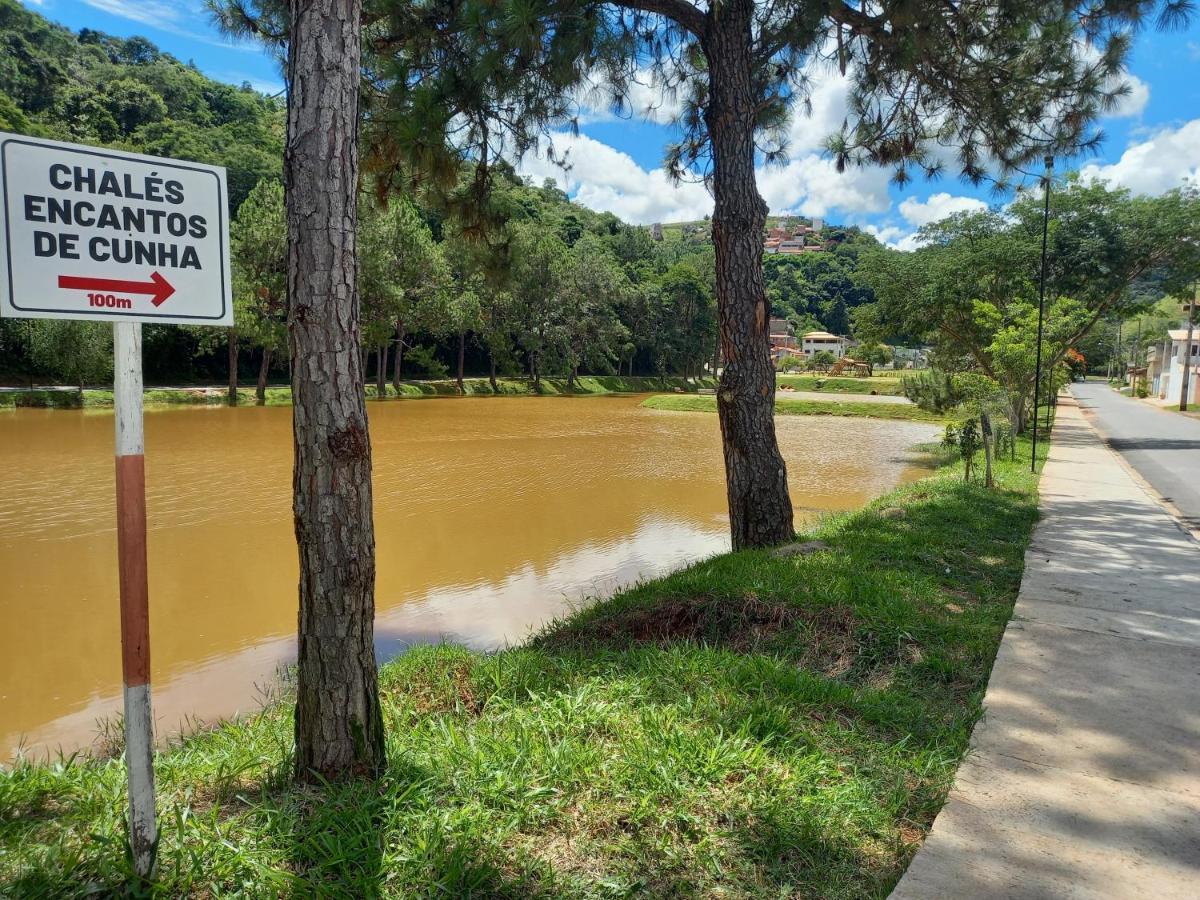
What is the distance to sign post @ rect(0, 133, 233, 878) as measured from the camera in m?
1.60

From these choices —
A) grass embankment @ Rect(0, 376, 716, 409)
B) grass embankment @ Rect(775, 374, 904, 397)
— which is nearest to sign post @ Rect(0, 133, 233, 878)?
grass embankment @ Rect(0, 376, 716, 409)

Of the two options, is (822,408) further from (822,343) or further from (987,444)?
(822,343)

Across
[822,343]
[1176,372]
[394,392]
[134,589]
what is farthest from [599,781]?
[822,343]

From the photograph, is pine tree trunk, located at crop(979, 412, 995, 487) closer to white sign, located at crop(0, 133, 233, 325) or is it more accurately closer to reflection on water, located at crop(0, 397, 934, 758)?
reflection on water, located at crop(0, 397, 934, 758)

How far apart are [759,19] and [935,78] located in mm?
1735

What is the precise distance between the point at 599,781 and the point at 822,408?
100 feet

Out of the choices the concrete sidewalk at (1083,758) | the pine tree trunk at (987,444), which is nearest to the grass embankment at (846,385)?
the pine tree trunk at (987,444)

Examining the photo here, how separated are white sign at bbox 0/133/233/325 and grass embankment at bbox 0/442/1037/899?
52.5 inches

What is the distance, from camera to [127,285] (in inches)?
67.9

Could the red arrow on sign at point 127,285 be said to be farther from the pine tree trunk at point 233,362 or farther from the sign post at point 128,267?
the pine tree trunk at point 233,362

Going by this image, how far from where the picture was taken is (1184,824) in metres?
2.29

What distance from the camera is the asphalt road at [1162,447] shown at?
408 inches

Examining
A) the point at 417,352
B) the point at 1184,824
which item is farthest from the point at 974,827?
the point at 417,352

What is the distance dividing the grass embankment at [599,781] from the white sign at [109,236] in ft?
4.37
